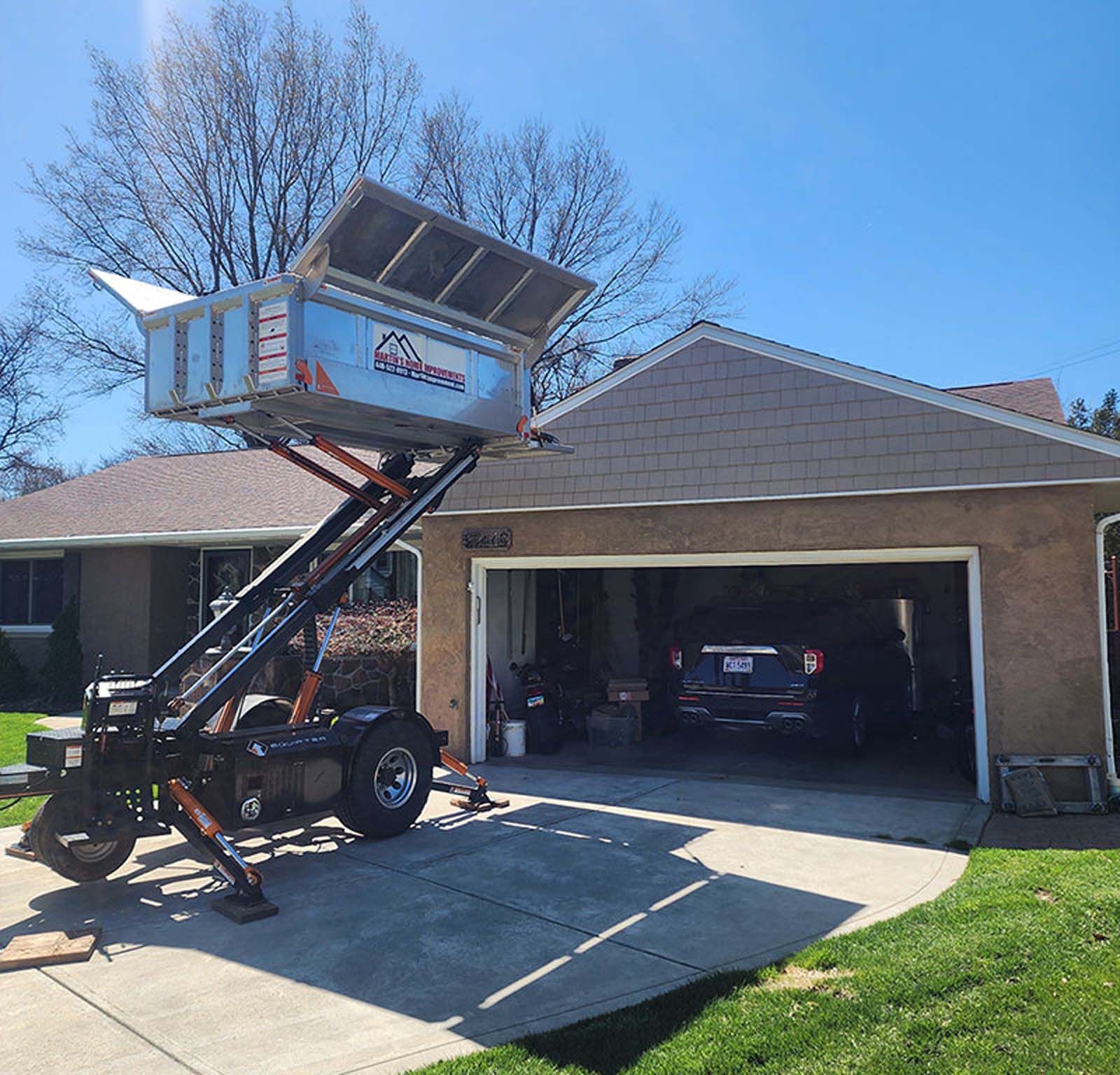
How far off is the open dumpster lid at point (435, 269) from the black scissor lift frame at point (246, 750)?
47.0 inches

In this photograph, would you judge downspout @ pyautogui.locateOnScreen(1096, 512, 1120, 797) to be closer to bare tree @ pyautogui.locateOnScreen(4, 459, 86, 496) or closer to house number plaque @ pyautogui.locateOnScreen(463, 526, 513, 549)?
house number plaque @ pyautogui.locateOnScreen(463, 526, 513, 549)

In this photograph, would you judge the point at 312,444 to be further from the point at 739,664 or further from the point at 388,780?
the point at 739,664

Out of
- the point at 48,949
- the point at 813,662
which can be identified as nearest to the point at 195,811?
the point at 48,949

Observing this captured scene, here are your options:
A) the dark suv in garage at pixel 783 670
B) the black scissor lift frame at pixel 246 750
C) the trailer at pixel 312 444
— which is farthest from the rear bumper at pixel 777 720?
the trailer at pixel 312 444

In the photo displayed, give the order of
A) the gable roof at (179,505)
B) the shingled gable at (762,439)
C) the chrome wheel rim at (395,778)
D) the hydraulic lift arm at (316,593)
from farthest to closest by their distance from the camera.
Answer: the gable roof at (179,505)
the shingled gable at (762,439)
the chrome wheel rim at (395,778)
the hydraulic lift arm at (316,593)

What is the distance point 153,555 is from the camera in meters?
15.6

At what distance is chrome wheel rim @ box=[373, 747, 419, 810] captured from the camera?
7.38 metres

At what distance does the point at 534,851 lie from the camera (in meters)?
6.99

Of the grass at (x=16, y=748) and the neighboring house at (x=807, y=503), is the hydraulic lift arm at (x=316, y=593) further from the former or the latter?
the neighboring house at (x=807, y=503)

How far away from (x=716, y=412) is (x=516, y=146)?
23278mm

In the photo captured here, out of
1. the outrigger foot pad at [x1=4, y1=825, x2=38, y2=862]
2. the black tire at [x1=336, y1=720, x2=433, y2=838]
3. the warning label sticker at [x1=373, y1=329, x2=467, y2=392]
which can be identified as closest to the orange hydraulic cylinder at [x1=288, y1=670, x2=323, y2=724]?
the black tire at [x1=336, y1=720, x2=433, y2=838]

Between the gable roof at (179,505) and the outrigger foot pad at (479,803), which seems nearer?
the outrigger foot pad at (479,803)

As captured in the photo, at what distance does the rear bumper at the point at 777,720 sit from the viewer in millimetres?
9672

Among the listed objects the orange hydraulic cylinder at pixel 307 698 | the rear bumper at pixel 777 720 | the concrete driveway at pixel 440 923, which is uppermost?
the orange hydraulic cylinder at pixel 307 698
